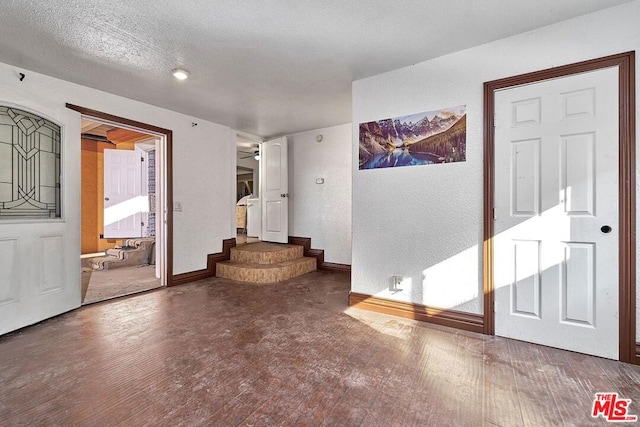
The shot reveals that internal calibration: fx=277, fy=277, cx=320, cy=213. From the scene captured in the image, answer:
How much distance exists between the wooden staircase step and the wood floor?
1.35 m

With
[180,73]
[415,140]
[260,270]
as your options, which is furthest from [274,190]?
[415,140]

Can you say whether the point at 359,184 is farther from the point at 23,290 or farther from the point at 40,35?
the point at 23,290

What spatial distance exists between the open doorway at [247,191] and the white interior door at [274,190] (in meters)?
0.48

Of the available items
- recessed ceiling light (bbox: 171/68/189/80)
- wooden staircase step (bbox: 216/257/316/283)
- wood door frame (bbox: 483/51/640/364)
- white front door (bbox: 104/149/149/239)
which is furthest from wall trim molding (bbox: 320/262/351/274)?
white front door (bbox: 104/149/149/239)

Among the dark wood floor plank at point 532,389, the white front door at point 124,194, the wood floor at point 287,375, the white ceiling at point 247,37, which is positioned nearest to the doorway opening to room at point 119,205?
the white front door at point 124,194

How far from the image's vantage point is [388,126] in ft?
9.32

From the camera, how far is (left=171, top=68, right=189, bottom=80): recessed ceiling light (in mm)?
2743

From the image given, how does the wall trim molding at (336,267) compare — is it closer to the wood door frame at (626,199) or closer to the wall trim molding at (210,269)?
the wall trim molding at (210,269)

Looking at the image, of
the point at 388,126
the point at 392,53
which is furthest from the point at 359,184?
the point at 392,53

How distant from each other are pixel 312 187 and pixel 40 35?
3.73 meters

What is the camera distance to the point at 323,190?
16.4 ft

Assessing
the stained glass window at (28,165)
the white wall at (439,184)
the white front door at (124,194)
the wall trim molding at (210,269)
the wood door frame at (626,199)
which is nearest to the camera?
the wood door frame at (626,199)

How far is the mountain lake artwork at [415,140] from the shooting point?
2.51 m

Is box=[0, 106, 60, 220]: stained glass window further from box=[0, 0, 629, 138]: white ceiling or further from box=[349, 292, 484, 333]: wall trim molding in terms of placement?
box=[349, 292, 484, 333]: wall trim molding
